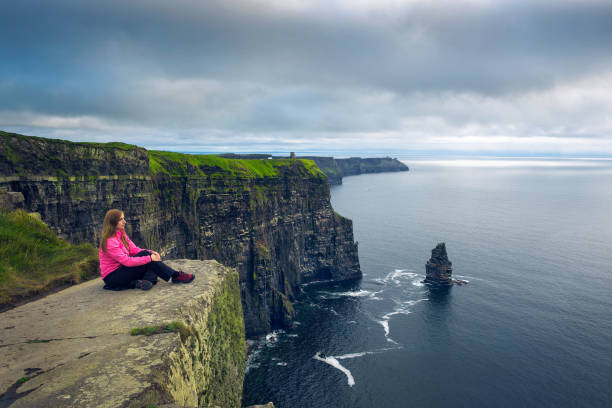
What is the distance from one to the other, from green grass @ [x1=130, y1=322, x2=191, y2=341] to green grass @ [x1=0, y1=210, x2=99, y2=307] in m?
6.37

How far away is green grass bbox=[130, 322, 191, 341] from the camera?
30.2 feet

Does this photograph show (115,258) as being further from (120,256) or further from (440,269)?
(440,269)

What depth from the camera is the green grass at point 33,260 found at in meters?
12.9

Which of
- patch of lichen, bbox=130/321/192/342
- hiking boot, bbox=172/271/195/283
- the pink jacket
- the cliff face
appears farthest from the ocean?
patch of lichen, bbox=130/321/192/342

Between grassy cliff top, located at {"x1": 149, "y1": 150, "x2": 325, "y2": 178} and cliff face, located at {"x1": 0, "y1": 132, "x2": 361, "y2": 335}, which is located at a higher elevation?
grassy cliff top, located at {"x1": 149, "y1": 150, "x2": 325, "y2": 178}

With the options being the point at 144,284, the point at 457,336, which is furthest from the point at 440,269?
the point at 144,284

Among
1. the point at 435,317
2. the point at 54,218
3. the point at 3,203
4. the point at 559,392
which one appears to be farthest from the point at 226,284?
the point at 435,317

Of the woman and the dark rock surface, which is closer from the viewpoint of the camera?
the woman

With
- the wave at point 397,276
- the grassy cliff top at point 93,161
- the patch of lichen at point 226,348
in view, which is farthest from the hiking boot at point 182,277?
the wave at point 397,276

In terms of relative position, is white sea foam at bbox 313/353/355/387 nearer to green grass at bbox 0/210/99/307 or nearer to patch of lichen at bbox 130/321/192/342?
green grass at bbox 0/210/99/307

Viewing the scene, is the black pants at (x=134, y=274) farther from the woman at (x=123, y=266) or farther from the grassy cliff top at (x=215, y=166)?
the grassy cliff top at (x=215, y=166)

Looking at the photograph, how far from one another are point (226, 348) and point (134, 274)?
14.3 ft

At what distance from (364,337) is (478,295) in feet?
109

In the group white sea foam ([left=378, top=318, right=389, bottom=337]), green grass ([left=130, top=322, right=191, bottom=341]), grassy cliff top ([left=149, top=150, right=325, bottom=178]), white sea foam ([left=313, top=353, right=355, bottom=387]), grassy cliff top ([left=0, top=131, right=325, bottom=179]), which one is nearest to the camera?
green grass ([left=130, top=322, right=191, bottom=341])
